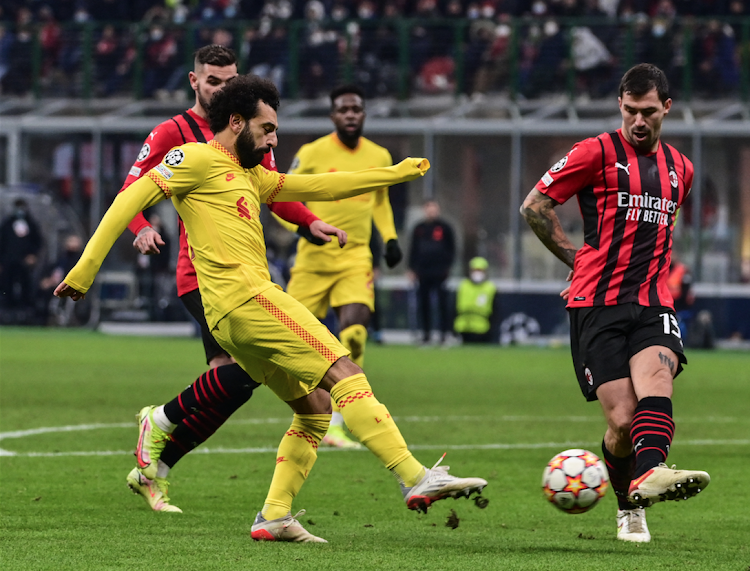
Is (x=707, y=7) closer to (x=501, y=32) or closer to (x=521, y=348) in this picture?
(x=501, y=32)

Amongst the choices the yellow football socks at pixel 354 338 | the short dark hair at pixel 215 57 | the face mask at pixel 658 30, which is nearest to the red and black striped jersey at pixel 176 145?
the short dark hair at pixel 215 57

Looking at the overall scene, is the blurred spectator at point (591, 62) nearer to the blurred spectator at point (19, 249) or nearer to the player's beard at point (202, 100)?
the blurred spectator at point (19, 249)

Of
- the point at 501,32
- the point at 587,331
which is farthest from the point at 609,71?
the point at 587,331

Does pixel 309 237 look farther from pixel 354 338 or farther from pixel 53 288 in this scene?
pixel 53 288

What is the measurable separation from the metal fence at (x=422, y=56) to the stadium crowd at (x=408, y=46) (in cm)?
2

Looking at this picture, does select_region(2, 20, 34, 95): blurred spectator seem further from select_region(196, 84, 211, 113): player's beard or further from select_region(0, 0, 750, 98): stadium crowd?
select_region(196, 84, 211, 113): player's beard

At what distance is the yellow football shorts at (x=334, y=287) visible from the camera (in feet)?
31.4

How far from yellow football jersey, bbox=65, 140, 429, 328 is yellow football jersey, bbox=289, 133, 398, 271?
13.0 feet

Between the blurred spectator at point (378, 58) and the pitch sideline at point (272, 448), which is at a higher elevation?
the blurred spectator at point (378, 58)

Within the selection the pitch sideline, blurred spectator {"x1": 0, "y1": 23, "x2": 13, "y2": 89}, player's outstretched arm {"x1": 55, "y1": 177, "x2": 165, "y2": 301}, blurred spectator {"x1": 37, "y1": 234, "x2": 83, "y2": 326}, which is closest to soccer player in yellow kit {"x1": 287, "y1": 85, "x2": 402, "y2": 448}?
the pitch sideline

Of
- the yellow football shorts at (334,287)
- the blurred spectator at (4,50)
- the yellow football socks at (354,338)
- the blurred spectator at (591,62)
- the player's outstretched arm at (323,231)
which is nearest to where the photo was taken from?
the player's outstretched arm at (323,231)

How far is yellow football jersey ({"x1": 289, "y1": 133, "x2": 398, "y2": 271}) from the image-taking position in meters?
9.60

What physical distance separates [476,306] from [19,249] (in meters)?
Answer: 7.85

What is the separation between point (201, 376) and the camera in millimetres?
6465
